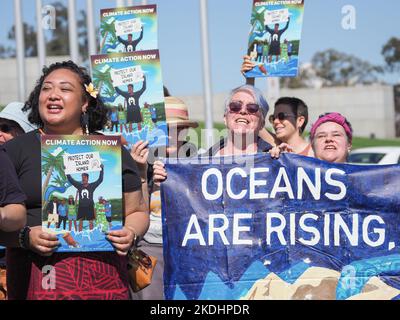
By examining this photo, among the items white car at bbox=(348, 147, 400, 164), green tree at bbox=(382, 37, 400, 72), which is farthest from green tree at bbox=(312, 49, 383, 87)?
white car at bbox=(348, 147, 400, 164)

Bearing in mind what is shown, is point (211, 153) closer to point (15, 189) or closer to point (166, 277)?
point (166, 277)

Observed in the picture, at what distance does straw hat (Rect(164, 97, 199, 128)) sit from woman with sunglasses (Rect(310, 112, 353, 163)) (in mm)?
1023

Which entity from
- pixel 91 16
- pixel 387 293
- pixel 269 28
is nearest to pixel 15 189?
pixel 387 293

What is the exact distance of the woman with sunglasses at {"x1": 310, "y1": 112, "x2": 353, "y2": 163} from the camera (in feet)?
16.3

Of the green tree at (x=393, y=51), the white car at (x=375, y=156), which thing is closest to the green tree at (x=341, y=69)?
the green tree at (x=393, y=51)

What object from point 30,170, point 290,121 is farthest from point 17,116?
point 290,121

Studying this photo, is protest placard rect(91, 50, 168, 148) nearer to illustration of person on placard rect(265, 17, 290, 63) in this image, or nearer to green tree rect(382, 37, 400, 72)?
illustration of person on placard rect(265, 17, 290, 63)

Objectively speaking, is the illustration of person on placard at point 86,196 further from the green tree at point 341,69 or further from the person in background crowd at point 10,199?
the green tree at point 341,69

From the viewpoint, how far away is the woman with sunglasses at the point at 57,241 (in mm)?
3768

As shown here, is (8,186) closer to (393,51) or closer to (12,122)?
(12,122)

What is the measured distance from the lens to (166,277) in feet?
15.7

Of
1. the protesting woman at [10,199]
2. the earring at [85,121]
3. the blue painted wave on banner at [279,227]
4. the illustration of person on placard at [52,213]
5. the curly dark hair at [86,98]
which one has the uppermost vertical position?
the curly dark hair at [86,98]

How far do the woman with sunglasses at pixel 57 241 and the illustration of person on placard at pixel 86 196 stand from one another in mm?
137
